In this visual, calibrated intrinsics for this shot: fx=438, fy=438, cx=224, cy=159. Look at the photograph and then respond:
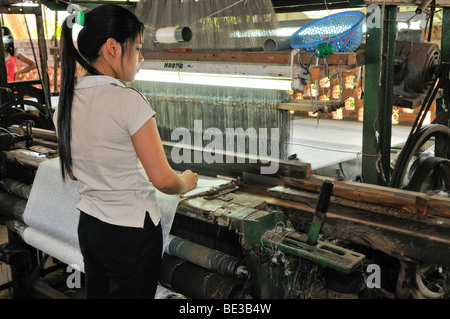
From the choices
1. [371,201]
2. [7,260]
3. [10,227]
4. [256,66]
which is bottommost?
[7,260]

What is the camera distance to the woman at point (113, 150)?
1387 millimetres

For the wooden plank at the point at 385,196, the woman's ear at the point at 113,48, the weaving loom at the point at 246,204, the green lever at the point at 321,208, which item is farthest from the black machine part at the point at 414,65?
the woman's ear at the point at 113,48

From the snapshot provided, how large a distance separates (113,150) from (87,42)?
357 mm

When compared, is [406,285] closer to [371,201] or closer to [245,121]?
[371,201]

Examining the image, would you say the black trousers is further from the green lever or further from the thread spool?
the thread spool

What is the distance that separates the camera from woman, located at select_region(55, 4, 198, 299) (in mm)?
1387

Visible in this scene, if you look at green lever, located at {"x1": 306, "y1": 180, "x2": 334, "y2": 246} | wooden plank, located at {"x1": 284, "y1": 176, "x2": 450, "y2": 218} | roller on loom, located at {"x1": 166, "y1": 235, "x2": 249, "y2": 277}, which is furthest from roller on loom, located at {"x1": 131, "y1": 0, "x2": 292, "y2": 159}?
green lever, located at {"x1": 306, "y1": 180, "x2": 334, "y2": 246}

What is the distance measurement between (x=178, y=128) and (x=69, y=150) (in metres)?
1.49

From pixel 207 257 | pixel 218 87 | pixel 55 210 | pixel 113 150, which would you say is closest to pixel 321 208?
pixel 207 257

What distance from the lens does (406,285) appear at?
1.81 m

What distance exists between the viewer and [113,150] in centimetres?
143

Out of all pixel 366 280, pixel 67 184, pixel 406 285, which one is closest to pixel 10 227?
pixel 67 184

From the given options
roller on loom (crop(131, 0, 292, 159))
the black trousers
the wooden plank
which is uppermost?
roller on loom (crop(131, 0, 292, 159))

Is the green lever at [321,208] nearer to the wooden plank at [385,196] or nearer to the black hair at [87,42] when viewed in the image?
the wooden plank at [385,196]
